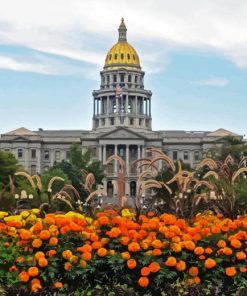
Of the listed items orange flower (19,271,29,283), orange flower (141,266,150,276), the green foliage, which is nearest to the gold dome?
the green foliage

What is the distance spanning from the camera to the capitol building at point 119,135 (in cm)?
14925

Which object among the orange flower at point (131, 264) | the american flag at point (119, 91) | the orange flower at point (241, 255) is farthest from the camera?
the american flag at point (119, 91)

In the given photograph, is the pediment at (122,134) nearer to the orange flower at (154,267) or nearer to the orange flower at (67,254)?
the orange flower at (67,254)

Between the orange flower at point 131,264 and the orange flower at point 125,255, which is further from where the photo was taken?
the orange flower at point 125,255

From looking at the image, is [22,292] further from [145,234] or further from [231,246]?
[231,246]

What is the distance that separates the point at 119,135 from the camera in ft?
489

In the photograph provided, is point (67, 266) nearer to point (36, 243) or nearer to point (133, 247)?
point (36, 243)

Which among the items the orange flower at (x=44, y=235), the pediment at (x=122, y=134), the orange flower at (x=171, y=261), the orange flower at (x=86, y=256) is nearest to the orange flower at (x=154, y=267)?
the orange flower at (x=171, y=261)

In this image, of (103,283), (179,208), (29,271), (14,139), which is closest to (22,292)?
(29,271)

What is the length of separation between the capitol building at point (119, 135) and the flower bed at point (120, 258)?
413 feet

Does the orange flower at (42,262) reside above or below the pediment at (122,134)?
below

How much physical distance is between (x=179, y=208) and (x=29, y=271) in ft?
18.6

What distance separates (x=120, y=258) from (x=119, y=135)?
447 feet

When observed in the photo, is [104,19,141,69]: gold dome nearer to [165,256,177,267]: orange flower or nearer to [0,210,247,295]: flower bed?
[0,210,247,295]: flower bed
